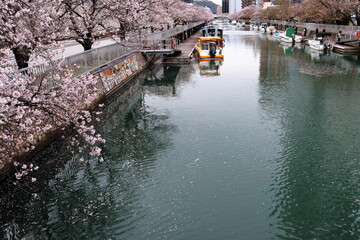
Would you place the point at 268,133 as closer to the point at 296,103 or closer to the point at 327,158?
the point at 327,158

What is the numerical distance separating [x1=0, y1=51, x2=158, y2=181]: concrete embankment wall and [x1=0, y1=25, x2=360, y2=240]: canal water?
0.75 metres

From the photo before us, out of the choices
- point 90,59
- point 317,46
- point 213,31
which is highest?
point 213,31

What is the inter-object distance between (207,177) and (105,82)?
14385mm

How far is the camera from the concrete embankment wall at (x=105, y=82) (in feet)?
40.5

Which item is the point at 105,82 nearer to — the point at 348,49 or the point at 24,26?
the point at 24,26

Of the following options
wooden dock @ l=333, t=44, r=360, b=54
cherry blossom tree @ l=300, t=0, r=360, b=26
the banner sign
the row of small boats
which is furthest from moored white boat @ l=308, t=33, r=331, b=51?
the banner sign

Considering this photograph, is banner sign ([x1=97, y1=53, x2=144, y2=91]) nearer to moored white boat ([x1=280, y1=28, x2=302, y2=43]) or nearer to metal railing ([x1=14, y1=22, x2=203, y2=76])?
metal railing ([x1=14, y1=22, x2=203, y2=76])

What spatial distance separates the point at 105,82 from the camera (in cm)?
2366

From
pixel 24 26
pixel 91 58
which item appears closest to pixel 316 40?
pixel 91 58

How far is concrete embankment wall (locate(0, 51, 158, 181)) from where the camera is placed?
1234 cm

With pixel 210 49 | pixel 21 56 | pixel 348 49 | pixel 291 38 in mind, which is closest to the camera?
pixel 21 56

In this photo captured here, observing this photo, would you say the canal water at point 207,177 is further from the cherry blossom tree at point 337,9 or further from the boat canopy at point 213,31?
the boat canopy at point 213,31

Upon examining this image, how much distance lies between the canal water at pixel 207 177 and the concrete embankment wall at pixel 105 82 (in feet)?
2.48

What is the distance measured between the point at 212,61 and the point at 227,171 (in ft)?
101
